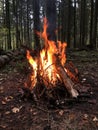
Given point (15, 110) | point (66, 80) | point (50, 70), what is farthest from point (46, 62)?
point (15, 110)

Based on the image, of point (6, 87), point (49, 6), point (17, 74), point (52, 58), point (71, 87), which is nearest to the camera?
point (71, 87)

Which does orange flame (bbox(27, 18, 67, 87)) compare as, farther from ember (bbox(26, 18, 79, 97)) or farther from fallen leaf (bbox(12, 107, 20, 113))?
fallen leaf (bbox(12, 107, 20, 113))

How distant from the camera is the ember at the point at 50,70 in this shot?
5340 millimetres

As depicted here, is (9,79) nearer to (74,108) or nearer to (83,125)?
(74,108)

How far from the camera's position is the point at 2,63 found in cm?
921

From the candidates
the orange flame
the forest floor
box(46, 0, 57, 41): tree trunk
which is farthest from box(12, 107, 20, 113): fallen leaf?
box(46, 0, 57, 41): tree trunk

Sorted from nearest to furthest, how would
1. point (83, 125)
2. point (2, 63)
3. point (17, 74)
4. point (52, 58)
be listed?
point (83, 125)
point (52, 58)
point (17, 74)
point (2, 63)

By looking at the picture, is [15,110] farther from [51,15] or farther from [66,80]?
[51,15]

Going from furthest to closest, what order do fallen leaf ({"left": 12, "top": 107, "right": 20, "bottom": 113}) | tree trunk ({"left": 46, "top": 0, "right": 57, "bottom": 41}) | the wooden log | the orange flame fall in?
tree trunk ({"left": 46, "top": 0, "right": 57, "bottom": 41}) < the orange flame < the wooden log < fallen leaf ({"left": 12, "top": 107, "right": 20, "bottom": 113})

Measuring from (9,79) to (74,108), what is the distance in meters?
3.18

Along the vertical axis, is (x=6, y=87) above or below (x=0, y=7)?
below

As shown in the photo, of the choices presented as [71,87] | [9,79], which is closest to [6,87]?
[9,79]

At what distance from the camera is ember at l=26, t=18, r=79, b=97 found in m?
5.34

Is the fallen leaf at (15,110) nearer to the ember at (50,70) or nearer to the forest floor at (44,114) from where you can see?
the forest floor at (44,114)
